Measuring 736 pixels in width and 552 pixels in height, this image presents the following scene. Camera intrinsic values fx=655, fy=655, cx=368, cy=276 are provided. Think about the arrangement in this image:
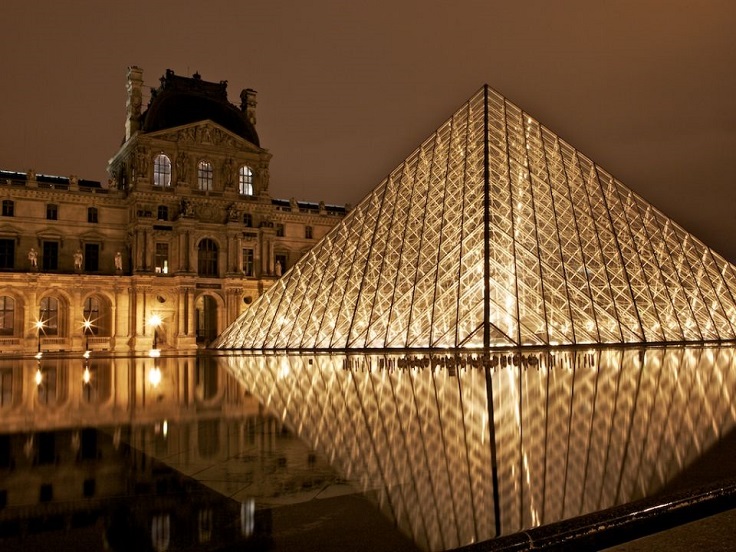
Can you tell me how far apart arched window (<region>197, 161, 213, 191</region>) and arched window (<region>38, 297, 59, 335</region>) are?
11.1 meters

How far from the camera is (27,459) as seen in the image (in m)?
6.34

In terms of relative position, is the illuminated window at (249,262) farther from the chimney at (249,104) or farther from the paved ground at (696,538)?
the paved ground at (696,538)

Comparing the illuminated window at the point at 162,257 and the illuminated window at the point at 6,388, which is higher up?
the illuminated window at the point at 162,257

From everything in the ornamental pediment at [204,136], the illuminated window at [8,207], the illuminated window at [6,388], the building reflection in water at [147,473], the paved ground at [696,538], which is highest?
the ornamental pediment at [204,136]

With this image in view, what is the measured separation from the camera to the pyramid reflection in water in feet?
14.5

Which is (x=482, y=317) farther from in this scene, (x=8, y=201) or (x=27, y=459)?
(x=8, y=201)

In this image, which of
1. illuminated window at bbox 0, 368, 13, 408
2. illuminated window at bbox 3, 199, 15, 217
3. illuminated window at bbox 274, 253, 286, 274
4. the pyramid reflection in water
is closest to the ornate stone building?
illuminated window at bbox 3, 199, 15, 217

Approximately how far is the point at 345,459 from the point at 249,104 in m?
→ 45.5

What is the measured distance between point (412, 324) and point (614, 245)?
360 inches

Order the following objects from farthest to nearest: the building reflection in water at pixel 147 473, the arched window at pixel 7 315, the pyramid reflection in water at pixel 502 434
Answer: the arched window at pixel 7 315 → the pyramid reflection in water at pixel 502 434 → the building reflection in water at pixel 147 473

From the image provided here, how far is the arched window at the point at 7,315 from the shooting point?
121ft

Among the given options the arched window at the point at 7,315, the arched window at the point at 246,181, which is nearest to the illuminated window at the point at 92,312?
the arched window at the point at 7,315

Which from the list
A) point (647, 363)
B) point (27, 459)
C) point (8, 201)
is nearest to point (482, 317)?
point (647, 363)

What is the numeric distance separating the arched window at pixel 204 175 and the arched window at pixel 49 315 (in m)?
11.1
